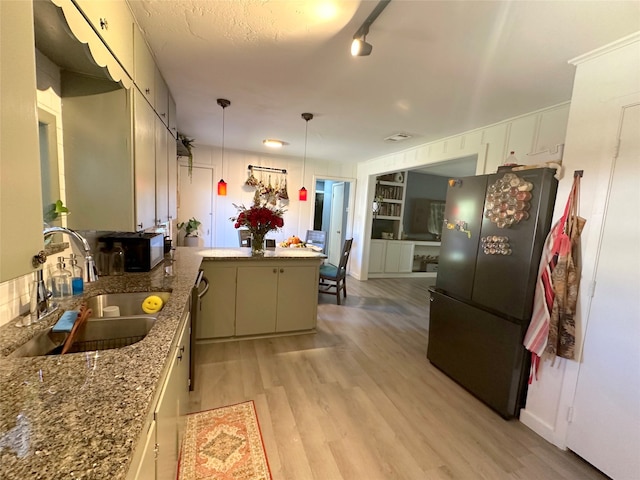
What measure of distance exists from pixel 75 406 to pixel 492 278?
7.80ft

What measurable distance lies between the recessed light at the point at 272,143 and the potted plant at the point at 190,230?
190 centimetres

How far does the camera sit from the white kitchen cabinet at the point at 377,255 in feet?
20.0

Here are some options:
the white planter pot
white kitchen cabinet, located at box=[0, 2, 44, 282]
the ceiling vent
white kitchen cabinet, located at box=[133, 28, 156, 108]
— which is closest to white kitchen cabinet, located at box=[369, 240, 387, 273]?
the ceiling vent

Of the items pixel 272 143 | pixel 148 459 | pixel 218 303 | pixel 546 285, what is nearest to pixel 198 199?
pixel 272 143

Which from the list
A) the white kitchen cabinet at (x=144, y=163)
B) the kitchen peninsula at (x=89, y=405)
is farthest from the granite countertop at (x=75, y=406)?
the white kitchen cabinet at (x=144, y=163)

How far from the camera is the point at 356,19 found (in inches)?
61.8

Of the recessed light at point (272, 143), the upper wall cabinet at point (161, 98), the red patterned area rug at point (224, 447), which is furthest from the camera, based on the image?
the recessed light at point (272, 143)

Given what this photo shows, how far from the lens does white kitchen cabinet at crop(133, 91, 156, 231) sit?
169cm

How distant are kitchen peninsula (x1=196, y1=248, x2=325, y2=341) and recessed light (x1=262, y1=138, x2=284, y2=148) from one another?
6.85 feet

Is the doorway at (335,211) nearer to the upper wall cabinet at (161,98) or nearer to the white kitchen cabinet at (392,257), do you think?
the white kitchen cabinet at (392,257)

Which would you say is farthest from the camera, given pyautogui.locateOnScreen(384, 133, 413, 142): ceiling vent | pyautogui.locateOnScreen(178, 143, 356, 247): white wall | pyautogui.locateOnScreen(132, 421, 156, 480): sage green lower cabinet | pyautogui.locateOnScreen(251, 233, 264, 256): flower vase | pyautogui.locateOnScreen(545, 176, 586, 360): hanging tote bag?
pyautogui.locateOnScreen(178, 143, 356, 247): white wall

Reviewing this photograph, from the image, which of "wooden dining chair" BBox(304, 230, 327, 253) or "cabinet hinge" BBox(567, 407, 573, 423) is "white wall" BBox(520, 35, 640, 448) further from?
"wooden dining chair" BBox(304, 230, 327, 253)

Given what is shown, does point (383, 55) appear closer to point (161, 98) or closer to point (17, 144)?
point (161, 98)

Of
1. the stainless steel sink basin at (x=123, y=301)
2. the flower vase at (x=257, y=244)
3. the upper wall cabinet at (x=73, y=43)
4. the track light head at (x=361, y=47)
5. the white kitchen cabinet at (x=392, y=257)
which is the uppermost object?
the track light head at (x=361, y=47)
